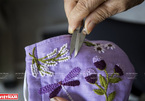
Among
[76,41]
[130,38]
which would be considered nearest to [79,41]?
[76,41]

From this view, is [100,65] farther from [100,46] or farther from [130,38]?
[130,38]

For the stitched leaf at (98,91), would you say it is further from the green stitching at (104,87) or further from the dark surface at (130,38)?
the dark surface at (130,38)

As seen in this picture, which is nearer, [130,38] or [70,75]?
[70,75]

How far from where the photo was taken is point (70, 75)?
0.30m

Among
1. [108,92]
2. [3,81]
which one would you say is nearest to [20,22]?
[3,81]

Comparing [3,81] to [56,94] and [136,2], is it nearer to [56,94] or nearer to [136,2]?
[56,94]

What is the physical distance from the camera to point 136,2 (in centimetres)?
40

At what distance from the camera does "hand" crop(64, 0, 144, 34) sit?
0.33 metres

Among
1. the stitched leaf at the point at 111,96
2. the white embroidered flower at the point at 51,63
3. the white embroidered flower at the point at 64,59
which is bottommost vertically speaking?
the stitched leaf at the point at 111,96

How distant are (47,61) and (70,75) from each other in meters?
0.04

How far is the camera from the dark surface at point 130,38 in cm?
45

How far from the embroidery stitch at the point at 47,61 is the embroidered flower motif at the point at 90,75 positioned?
Answer: 4cm

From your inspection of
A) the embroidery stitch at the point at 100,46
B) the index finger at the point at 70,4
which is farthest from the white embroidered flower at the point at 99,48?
the index finger at the point at 70,4

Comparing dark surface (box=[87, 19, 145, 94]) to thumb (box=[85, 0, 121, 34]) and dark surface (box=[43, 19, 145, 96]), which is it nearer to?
dark surface (box=[43, 19, 145, 96])
